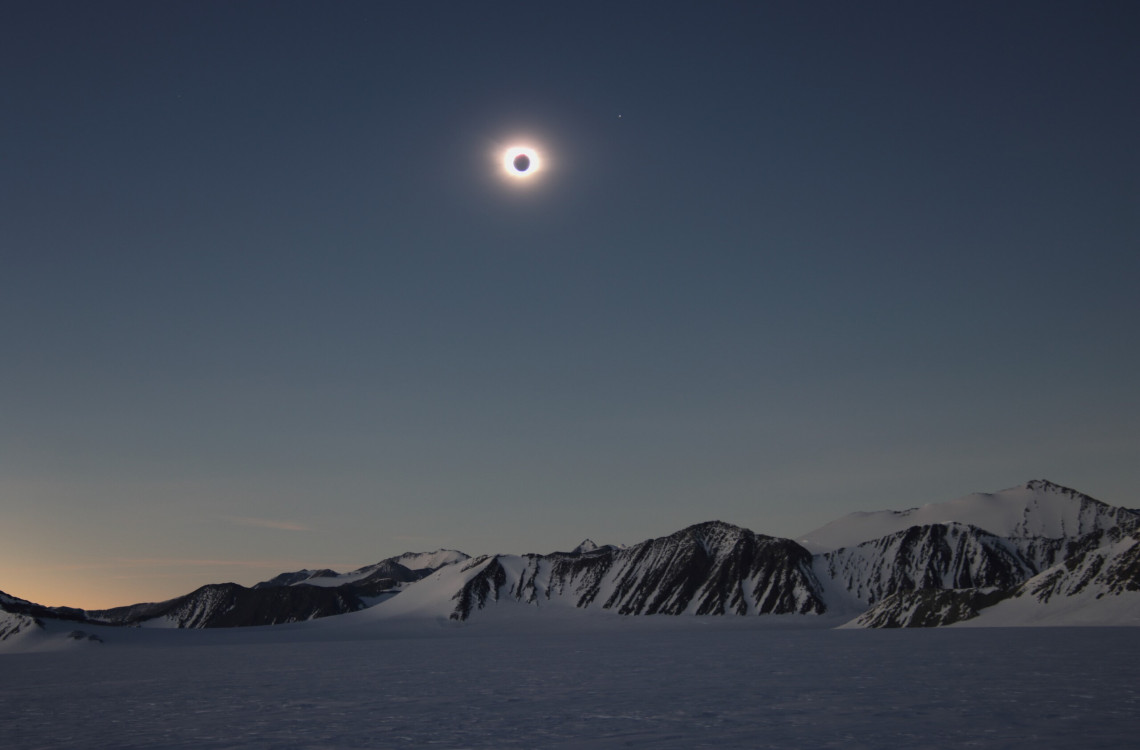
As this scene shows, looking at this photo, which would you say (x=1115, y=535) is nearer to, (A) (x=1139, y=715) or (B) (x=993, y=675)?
(B) (x=993, y=675)

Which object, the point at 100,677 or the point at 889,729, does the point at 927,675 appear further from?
the point at 100,677

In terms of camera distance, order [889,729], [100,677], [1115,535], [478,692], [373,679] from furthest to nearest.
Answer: [1115,535], [100,677], [373,679], [478,692], [889,729]

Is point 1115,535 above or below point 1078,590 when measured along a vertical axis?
above

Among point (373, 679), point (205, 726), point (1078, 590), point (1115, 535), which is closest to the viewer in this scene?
point (205, 726)

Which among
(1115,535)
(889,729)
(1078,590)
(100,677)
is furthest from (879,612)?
(889,729)

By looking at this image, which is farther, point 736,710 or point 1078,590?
point 1078,590

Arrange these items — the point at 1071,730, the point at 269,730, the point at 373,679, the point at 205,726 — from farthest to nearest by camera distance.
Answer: the point at 373,679
the point at 205,726
the point at 269,730
the point at 1071,730

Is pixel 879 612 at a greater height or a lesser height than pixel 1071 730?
greater

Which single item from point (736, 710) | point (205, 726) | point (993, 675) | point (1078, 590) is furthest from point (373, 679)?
point (1078, 590)

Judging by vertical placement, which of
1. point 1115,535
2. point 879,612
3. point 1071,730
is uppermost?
point 1115,535
